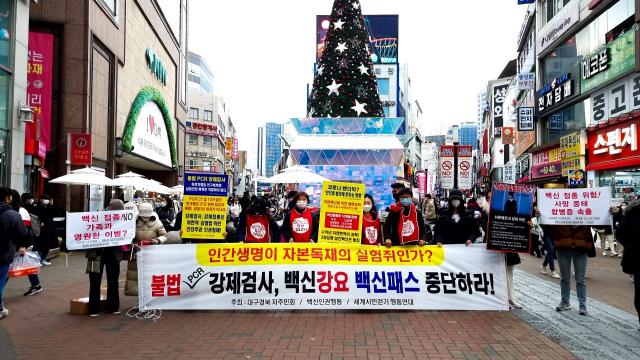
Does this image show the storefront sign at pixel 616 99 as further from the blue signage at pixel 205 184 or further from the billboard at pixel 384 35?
the billboard at pixel 384 35

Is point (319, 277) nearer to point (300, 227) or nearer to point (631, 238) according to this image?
point (300, 227)

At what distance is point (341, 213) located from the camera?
752 centimetres

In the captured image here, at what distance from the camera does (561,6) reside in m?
25.5

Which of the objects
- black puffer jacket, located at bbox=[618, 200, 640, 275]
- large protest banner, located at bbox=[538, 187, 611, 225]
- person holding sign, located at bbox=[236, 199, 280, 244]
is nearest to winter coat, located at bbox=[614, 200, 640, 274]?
black puffer jacket, located at bbox=[618, 200, 640, 275]

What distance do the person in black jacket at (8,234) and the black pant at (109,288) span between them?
3.49ft

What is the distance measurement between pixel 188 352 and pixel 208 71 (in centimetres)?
10826

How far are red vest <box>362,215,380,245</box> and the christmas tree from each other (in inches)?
781

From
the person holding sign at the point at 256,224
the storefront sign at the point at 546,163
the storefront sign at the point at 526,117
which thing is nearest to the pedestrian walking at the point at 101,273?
the person holding sign at the point at 256,224

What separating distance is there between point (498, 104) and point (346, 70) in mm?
41935

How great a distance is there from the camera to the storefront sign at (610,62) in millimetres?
17578

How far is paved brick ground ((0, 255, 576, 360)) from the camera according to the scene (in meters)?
5.25

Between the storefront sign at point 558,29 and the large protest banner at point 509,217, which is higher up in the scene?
the storefront sign at point 558,29

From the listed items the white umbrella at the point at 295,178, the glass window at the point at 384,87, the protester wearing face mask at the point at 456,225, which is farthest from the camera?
the glass window at the point at 384,87

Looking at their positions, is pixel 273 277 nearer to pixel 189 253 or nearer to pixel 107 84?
pixel 189 253
